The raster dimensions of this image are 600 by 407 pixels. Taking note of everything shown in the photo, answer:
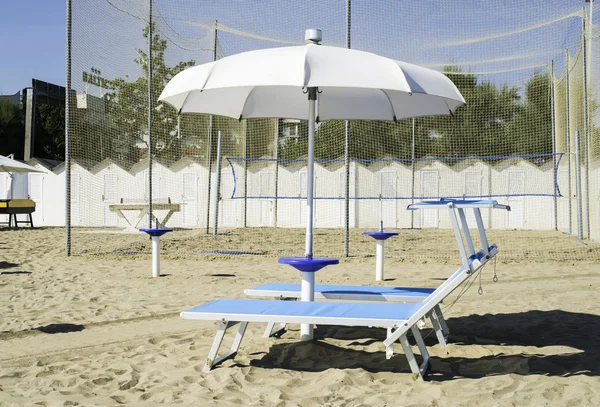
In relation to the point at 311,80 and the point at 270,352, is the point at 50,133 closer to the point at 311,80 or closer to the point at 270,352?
the point at 270,352

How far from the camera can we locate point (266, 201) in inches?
780

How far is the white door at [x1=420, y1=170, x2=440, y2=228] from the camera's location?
20.0 metres

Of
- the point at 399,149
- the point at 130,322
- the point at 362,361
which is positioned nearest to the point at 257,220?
the point at 399,149

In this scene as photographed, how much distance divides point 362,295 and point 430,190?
15.6m

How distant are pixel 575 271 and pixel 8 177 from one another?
18614 mm

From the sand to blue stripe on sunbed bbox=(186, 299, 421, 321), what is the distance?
1.25ft

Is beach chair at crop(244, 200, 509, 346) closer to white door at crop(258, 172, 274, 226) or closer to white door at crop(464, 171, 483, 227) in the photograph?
white door at crop(258, 172, 274, 226)

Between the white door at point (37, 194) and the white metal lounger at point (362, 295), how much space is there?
60.4ft

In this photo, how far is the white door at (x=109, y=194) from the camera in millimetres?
20719

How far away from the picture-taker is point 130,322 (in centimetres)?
568

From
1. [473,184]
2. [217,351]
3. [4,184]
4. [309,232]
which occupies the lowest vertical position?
[217,351]

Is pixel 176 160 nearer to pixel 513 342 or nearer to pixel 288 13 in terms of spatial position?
pixel 288 13

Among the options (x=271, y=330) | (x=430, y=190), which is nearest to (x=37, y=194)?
(x=430, y=190)

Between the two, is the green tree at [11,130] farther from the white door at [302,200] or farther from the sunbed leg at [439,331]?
the sunbed leg at [439,331]
